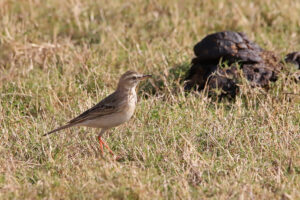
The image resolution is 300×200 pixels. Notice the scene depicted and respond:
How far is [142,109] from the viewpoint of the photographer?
869 centimetres

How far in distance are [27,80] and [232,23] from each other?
5111mm

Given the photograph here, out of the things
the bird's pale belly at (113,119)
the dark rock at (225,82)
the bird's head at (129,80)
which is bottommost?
the dark rock at (225,82)

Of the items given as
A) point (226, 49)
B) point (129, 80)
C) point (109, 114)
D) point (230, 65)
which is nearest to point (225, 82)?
point (230, 65)

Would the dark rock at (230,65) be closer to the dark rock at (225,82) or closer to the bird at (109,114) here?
the dark rock at (225,82)

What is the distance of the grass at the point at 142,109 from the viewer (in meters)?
6.29

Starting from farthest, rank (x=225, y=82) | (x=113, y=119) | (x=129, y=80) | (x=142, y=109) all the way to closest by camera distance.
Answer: (x=225, y=82)
(x=142, y=109)
(x=129, y=80)
(x=113, y=119)

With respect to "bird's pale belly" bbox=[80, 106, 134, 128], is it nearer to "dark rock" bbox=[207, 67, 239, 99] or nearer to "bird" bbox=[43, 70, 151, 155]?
"bird" bbox=[43, 70, 151, 155]

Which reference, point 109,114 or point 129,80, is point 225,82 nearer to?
point 129,80

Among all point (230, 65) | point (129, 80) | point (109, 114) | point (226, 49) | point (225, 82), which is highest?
point (129, 80)

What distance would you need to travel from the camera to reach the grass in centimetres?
629

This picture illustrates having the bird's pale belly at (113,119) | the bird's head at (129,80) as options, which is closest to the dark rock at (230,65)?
the bird's head at (129,80)

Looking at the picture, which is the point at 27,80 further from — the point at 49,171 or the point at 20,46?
the point at 49,171

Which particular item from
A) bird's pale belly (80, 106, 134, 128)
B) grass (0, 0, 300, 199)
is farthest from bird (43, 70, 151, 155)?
grass (0, 0, 300, 199)

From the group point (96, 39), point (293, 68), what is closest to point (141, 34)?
point (96, 39)
